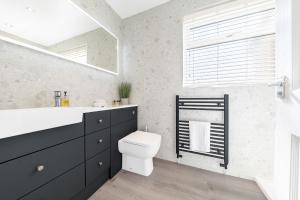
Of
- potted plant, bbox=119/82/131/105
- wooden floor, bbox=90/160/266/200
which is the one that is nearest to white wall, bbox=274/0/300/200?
wooden floor, bbox=90/160/266/200

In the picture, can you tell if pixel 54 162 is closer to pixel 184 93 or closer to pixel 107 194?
pixel 107 194

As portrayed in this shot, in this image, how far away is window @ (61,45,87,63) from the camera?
4.35ft

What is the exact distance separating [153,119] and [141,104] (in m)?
0.32

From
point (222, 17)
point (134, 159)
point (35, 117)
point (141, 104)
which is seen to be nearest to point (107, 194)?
point (134, 159)

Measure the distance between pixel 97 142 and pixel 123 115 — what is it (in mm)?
506

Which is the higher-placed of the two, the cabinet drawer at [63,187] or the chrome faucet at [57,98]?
the chrome faucet at [57,98]

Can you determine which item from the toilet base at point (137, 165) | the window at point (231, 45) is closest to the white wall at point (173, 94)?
the window at point (231, 45)

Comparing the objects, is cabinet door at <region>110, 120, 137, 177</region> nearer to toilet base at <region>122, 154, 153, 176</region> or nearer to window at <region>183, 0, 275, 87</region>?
toilet base at <region>122, 154, 153, 176</region>

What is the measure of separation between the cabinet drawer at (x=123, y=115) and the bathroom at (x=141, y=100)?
14 millimetres

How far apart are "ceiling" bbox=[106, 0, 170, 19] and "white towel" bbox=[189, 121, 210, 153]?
1.83m

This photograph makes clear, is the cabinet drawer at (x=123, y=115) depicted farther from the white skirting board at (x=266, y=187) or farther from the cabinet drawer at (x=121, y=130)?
the white skirting board at (x=266, y=187)

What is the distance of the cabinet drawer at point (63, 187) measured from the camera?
0.82 metres

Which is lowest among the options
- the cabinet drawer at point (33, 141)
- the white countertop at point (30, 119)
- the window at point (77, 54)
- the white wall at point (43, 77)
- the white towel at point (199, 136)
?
the white towel at point (199, 136)

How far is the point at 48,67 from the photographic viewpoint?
3.86ft
